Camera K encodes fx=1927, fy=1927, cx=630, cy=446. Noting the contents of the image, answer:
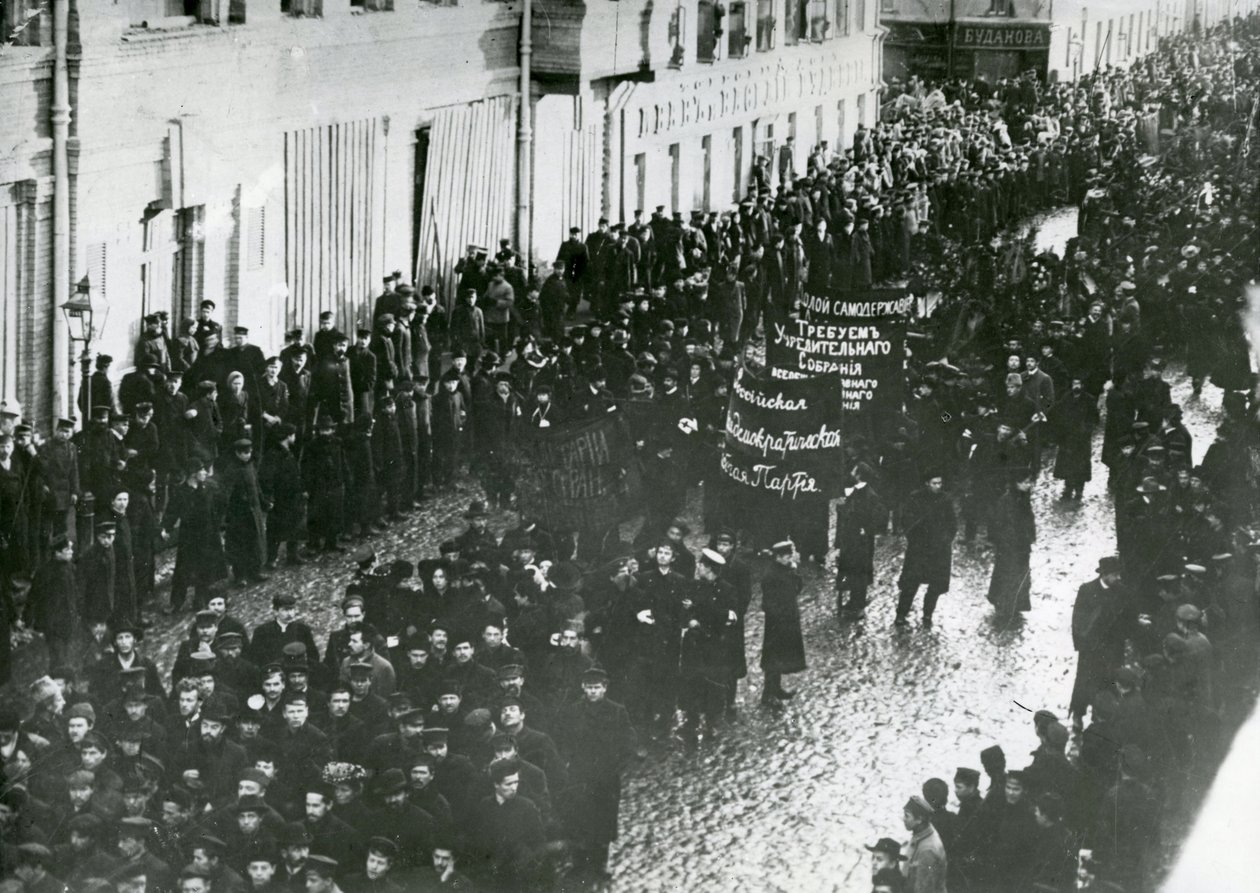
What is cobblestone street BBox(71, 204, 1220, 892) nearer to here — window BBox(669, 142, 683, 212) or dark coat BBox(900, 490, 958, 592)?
dark coat BBox(900, 490, 958, 592)

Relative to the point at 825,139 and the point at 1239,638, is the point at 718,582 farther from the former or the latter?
the point at 825,139

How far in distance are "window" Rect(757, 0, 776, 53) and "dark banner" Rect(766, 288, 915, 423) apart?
329 inches

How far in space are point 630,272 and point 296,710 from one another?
40.0 ft

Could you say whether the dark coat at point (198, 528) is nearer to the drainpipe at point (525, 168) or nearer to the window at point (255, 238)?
the window at point (255, 238)

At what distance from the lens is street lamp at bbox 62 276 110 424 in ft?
44.4

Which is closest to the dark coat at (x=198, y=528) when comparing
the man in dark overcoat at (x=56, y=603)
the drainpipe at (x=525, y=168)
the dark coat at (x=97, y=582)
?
the dark coat at (x=97, y=582)

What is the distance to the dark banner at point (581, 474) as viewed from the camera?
48.9 feet

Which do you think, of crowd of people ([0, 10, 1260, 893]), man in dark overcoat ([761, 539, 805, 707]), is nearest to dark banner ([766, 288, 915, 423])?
crowd of people ([0, 10, 1260, 893])

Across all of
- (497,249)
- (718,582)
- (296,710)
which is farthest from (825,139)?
(296,710)

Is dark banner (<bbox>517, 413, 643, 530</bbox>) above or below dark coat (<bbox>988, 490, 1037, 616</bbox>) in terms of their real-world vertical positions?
above

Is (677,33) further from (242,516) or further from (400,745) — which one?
(400,745)

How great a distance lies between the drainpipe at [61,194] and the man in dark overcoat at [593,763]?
17.1 ft

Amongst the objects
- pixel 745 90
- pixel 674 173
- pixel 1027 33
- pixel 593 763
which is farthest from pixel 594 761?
pixel 745 90

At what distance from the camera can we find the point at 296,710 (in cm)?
1073
